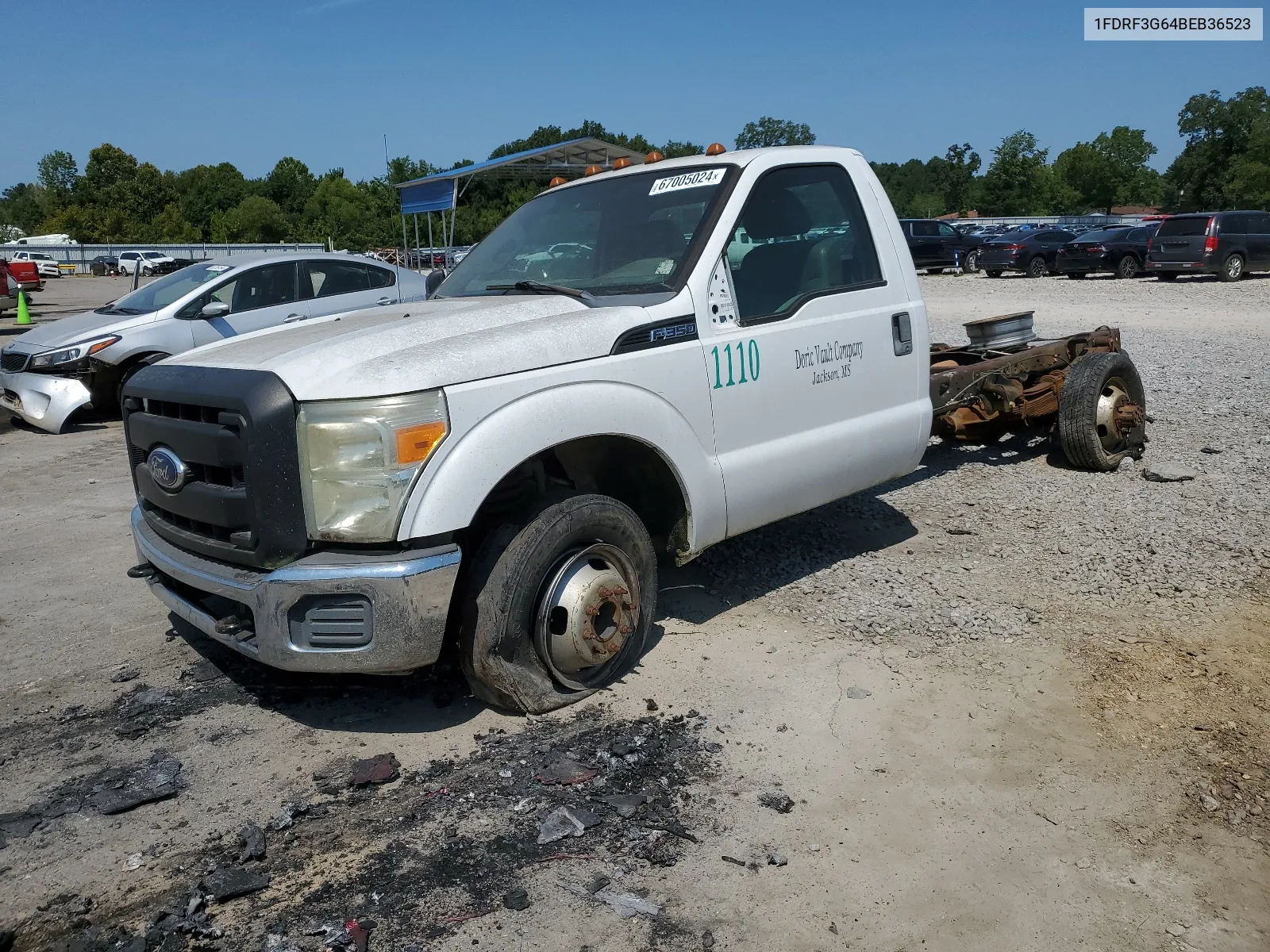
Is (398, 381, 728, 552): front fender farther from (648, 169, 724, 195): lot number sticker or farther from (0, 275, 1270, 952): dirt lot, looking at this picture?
(648, 169, 724, 195): lot number sticker

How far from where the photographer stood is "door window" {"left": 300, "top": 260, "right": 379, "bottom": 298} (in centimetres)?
1080

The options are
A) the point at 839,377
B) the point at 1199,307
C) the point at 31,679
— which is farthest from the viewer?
the point at 1199,307

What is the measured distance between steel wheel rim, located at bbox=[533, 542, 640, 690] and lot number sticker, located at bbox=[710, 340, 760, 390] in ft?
2.84

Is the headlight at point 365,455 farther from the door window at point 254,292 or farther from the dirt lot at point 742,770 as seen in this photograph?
the door window at point 254,292

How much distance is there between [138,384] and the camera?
385 centimetres

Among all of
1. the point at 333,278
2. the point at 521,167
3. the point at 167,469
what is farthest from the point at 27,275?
the point at 167,469

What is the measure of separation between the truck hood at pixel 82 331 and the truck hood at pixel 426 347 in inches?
268

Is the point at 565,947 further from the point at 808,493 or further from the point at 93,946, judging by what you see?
the point at 808,493

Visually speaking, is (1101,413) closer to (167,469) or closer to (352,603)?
(352,603)

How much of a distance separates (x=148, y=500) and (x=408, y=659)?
1.49m

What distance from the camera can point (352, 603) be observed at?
3.34 m

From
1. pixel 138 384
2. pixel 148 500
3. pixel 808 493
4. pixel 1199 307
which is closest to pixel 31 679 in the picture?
pixel 148 500

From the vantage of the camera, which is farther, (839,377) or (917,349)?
(917,349)

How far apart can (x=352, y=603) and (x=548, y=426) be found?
907mm
